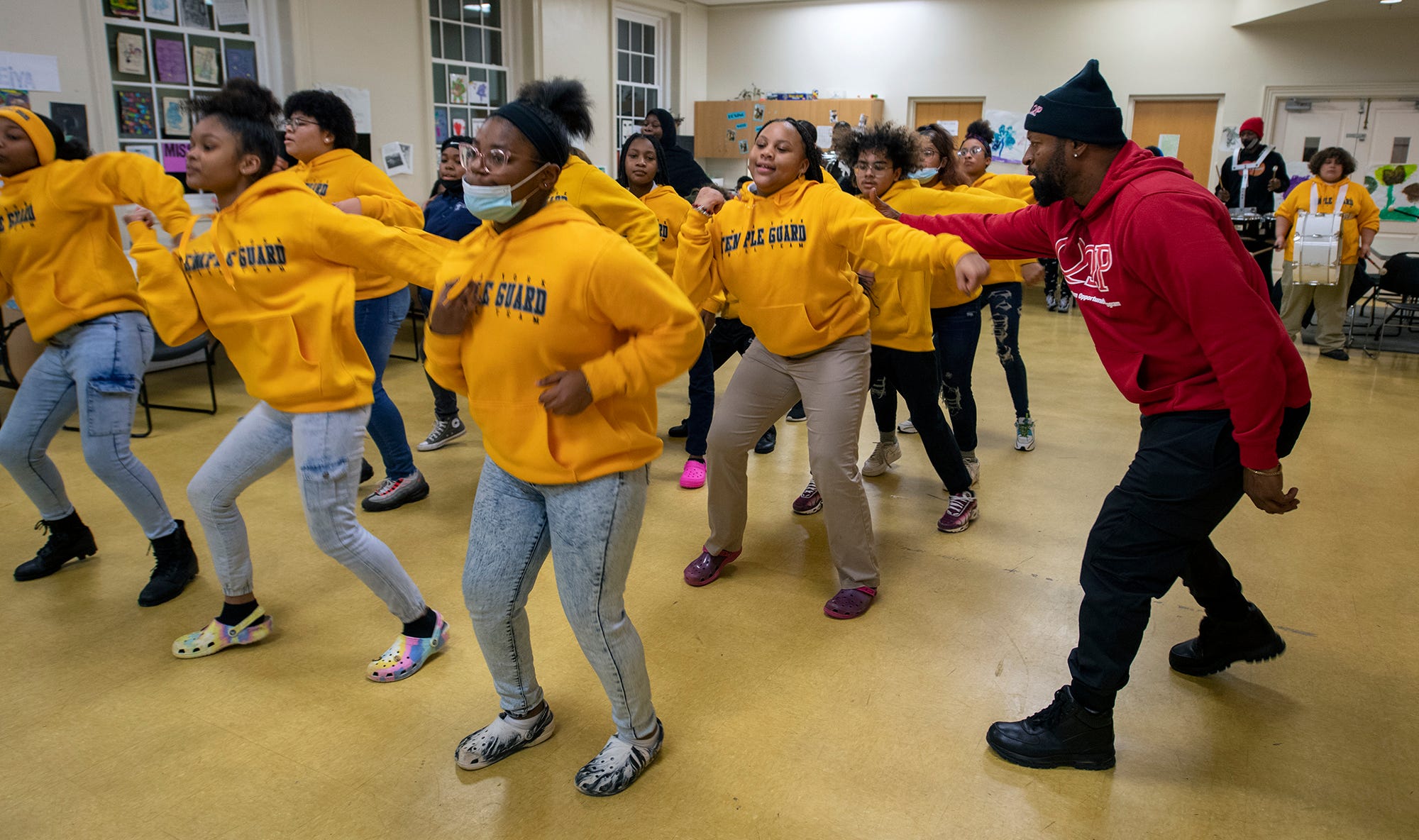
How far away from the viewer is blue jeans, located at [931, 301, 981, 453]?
13.5ft

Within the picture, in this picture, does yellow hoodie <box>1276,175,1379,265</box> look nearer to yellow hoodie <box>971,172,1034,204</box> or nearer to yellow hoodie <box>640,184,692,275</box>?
yellow hoodie <box>971,172,1034,204</box>

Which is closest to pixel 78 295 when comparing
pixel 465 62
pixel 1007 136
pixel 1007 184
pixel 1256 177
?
pixel 1007 184

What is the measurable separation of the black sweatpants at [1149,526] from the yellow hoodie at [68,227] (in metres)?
2.88

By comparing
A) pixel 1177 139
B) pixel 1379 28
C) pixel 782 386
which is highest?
pixel 1379 28

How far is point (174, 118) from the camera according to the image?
6270 millimetres

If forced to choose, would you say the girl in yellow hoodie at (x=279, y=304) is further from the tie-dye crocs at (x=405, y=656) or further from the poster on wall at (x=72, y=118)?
the poster on wall at (x=72, y=118)

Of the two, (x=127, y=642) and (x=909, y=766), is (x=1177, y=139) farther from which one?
(x=127, y=642)

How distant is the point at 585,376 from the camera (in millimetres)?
1824

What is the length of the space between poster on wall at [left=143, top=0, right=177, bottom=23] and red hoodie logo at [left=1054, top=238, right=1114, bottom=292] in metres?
6.29

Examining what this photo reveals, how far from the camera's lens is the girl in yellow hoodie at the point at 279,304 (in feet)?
7.84

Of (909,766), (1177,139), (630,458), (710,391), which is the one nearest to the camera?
(630,458)

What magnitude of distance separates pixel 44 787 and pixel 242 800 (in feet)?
1.66

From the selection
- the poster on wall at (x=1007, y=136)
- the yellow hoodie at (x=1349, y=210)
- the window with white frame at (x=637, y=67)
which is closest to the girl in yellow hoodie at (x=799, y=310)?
the yellow hoodie at (x=1349, y=210)

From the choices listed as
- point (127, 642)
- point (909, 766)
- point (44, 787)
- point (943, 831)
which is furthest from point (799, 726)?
point (127, 642)
